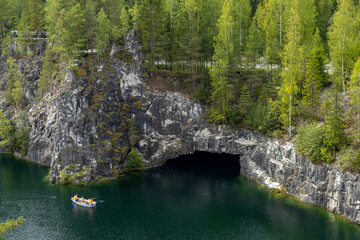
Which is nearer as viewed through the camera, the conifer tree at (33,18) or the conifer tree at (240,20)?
the conifer tree at (240,20)

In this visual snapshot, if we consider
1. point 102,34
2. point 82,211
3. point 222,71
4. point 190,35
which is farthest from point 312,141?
point 102,34

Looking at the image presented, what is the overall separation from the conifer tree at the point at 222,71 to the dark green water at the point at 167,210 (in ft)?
39.2

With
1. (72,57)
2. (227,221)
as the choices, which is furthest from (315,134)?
(72,57)

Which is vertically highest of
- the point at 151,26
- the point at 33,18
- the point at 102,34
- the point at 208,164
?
the point at 33,18

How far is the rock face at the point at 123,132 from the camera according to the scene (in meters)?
61.8

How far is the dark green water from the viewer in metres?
46.1

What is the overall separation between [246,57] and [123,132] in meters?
27.8

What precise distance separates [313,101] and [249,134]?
13.0 meters

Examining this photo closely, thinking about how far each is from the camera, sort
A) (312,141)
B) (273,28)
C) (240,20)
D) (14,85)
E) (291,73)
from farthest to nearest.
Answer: (14,85) → (240,20) → (273,28) → (291,73) → (312,141)

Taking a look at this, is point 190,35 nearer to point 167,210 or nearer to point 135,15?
point 135,15

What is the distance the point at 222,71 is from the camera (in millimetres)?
64250

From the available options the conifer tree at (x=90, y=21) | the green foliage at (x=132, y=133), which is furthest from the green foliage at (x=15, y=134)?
the green foliage at (x=132, y=133)

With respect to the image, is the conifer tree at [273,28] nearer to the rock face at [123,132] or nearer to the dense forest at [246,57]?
the dense forest at [246,57]

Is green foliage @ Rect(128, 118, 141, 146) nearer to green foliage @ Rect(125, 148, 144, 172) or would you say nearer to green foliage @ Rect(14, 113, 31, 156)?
green foliage @ Rect(125, 148, 144, 172)
